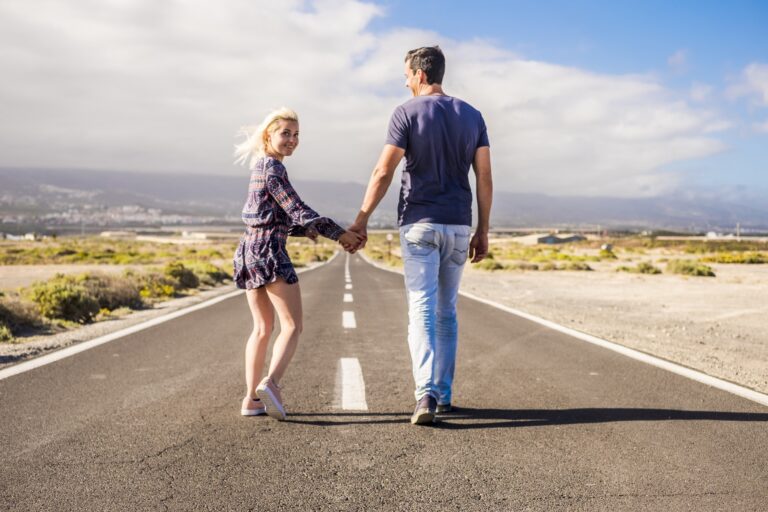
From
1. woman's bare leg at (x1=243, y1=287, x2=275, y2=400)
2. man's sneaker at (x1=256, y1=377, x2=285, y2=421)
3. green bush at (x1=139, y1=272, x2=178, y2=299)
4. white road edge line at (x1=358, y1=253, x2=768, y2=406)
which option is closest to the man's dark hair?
woman's bare leg at (x1=243, y1=287, x2=275, y2=400)

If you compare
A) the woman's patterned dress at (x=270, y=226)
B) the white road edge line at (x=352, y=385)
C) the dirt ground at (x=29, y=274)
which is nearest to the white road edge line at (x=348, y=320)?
the white road edge line at (x=352, y=385)

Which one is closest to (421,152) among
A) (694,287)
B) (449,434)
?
(449,434)

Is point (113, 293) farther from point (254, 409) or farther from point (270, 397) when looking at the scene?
point (270, 397)

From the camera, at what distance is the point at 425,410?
4.29m

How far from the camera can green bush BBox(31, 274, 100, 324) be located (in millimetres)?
10602

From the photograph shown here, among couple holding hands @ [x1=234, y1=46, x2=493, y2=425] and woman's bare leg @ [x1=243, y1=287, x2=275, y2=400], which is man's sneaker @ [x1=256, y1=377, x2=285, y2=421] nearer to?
couple holding hands @ [x1=234, y1=46, x2=493, y2=425]

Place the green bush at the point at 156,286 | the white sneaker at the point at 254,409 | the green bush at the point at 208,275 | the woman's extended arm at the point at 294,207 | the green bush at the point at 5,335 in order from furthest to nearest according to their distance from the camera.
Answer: the green bush at the point at 208,275 → the green bush at the point at 156,286 → the green bush at the point at 5,335 → the white sneaker at the point at 254,409 → the woman's extended arm at the point at 294,207

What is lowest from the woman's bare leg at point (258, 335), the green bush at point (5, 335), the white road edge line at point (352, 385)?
the green bush at point (5, 335)

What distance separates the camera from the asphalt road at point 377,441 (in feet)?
10.3

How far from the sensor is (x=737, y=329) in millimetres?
11062

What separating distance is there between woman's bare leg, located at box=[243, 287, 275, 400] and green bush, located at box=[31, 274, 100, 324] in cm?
703

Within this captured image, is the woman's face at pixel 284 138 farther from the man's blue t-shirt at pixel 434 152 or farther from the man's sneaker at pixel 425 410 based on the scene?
the man's sneaker at pixel 425 410

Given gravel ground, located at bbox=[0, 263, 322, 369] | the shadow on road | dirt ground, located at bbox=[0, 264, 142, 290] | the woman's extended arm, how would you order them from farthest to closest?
dirt ground, located at bbox=[0, 264, 142, 290] < gravel ground, located at bbox=[0, 263, 322, 369] < the shadow on road < the woman's extended arm

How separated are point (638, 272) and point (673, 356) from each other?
27972mm
